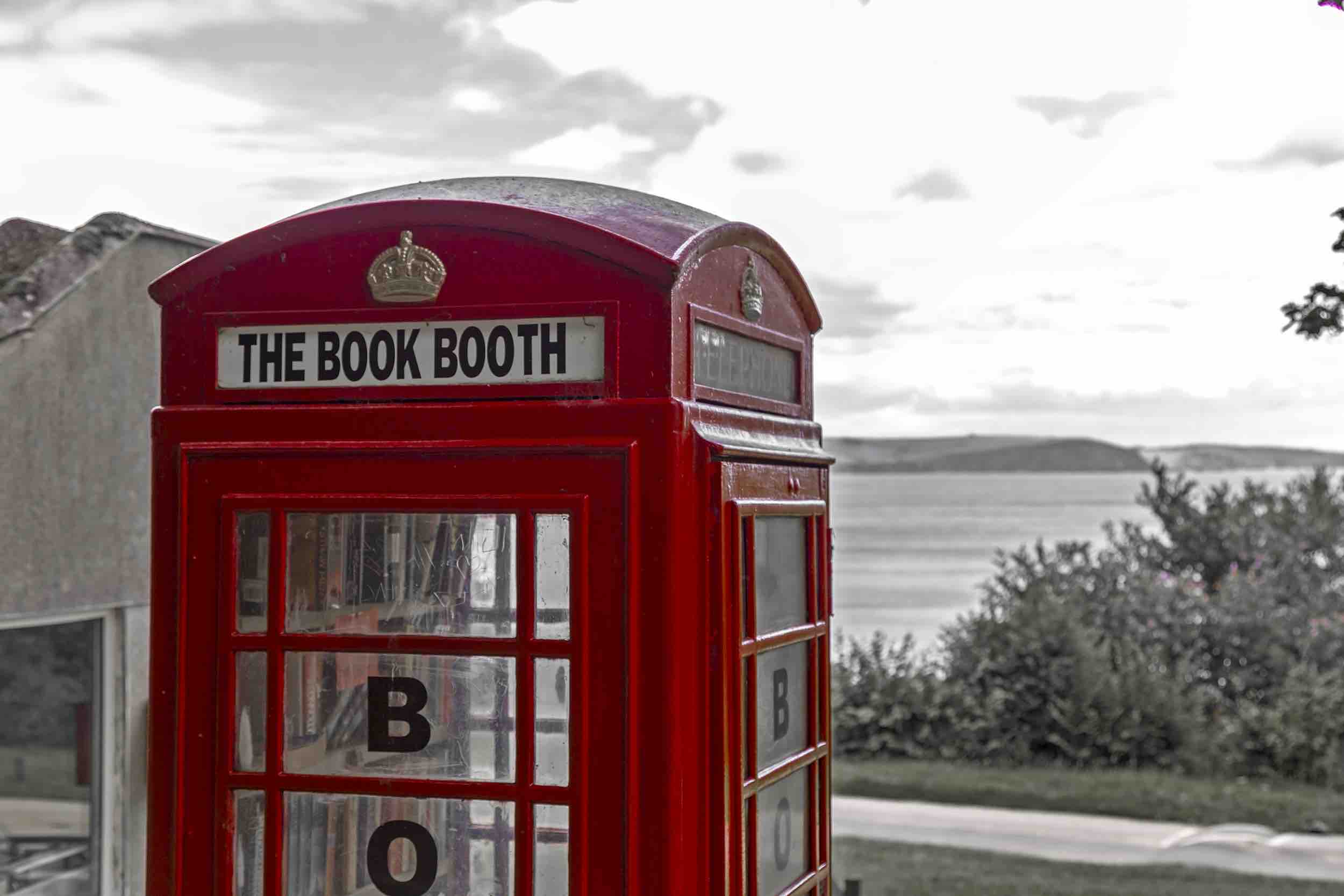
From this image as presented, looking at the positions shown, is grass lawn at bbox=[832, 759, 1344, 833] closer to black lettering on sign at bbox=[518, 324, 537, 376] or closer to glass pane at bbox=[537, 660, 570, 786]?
glass pane at bbox=[537, 660, 570, 786]

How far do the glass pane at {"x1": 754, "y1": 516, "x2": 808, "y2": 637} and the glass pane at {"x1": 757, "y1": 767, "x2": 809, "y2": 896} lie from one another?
0.39 meters

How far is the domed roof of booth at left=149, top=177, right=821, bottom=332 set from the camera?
130 inches

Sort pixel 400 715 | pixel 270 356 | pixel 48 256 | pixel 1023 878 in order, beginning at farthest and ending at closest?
1. pixel 1023 878
2. pixel 48 256
3. pixel 270 356
4. pixel 400 715

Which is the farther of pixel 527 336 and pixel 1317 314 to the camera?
pixel 1317 314

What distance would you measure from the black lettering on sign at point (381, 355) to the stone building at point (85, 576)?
2730 millimetres

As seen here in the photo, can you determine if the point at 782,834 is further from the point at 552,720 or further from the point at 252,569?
the point at 252,569

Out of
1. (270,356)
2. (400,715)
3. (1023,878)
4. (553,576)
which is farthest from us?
(1023,878)

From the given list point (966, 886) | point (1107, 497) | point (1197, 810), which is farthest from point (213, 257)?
point (1107, 497)

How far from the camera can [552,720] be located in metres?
3.29

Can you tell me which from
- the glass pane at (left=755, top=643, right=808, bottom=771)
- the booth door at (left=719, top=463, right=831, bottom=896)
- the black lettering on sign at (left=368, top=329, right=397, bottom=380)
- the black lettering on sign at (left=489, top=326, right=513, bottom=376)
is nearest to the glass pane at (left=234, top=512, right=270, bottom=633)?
the black lettering on sign at (left=368, top=329, right=397, bottom=380)

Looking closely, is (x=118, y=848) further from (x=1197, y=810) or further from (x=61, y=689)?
(x=1197, y=810)

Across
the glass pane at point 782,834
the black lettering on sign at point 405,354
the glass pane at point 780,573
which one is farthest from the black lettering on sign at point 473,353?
the glass pane at point 782,834

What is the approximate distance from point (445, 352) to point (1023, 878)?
23.2 ft

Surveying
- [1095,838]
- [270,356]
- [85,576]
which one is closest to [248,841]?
[270,356]
